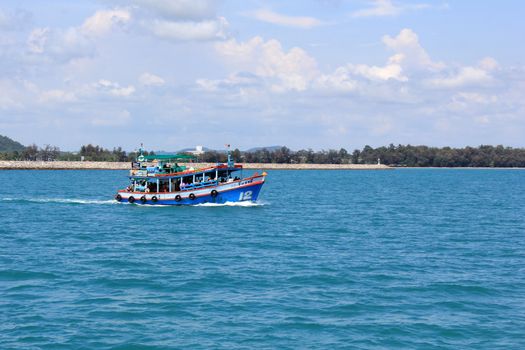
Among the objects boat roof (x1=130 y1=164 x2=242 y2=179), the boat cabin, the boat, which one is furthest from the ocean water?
the boat cabin

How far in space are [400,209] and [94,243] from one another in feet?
125

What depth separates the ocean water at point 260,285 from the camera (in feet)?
71.2

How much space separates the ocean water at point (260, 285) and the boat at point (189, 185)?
10835mm

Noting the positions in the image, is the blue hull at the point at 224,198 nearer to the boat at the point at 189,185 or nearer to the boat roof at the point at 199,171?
the boat at the point at 189,185

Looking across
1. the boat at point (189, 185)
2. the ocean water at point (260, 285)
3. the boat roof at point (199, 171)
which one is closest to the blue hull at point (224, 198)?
the boat at point (189, 185)

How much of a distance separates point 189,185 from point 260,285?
3833 cm

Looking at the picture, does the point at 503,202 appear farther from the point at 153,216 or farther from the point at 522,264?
the point at 522,264

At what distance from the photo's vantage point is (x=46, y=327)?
2220 centimetres

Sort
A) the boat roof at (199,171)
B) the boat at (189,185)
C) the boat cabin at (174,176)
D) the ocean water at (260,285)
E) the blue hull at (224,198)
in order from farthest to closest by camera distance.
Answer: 1. the blue hull at (224,198)
2. the boat at (189,185)
3. the boat cabin at (174,176)
4. the boat roof at (199,171)
5. the ocean water at (260,285)

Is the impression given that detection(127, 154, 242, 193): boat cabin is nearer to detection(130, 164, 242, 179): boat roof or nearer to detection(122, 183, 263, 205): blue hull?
detection(130, 164, 242, 179): boat roof

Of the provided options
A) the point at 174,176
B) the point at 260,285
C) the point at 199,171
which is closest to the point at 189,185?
the point at 174,176

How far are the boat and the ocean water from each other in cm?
1083

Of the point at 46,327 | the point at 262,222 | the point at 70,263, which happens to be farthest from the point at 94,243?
the point at 46,327

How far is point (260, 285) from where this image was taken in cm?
2856
